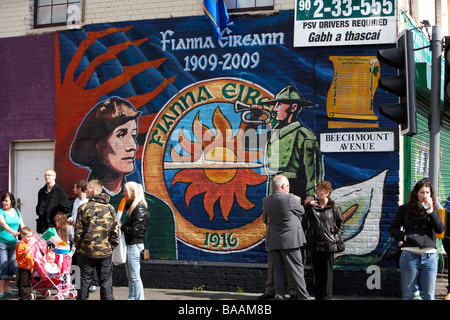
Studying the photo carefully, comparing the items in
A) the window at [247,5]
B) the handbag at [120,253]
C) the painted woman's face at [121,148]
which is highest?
the window at [247,5]

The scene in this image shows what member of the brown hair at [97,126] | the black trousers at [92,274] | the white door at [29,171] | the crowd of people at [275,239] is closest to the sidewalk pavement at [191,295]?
the crowd of people at [275,239]

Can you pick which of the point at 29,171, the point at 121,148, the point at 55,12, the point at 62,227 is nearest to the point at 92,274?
the point at 62,227

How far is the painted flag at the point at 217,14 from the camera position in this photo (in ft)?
33.5

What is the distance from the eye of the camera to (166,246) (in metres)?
10.7

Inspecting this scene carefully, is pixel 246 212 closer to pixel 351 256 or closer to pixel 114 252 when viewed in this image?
pixel 351 256

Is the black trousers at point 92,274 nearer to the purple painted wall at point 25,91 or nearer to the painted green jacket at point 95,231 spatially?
the painted green jacket at point 95,231

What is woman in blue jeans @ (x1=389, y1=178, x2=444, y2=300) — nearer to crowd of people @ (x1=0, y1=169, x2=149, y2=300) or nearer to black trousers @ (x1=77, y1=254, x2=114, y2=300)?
crowd of people @ (x1=0, y1=169, x2=149, y2=300)

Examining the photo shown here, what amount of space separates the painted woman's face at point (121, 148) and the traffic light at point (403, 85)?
547 cm

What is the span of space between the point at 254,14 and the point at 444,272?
6712mm

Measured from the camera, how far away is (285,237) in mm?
8477

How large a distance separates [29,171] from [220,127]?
4.23m

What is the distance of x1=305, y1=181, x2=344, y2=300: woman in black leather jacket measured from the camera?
8.53m

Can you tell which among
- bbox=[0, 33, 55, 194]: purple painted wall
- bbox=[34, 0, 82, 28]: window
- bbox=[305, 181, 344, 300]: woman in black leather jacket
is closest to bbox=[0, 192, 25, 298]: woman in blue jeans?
bbox=[0, 33, 55, 194]: purple painted wall

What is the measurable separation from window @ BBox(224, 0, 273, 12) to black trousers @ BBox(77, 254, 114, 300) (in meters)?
5.22
